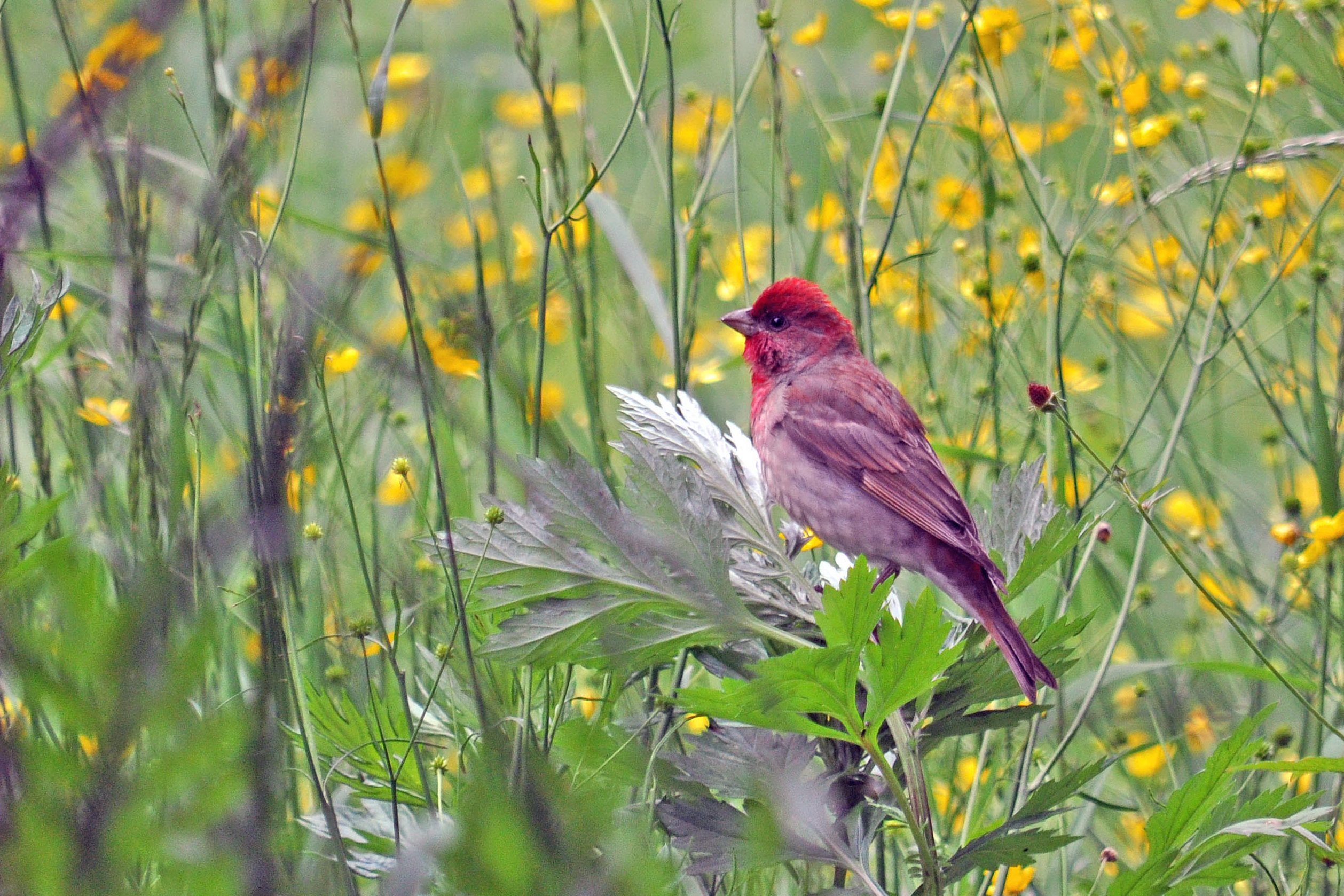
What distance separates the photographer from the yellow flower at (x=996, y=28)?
9.09 ft

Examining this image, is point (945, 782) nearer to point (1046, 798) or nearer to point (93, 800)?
point (1046, 798)

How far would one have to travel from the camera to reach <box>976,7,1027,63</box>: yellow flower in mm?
2771

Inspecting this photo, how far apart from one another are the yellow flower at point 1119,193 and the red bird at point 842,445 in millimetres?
564

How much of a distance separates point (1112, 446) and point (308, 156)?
9.87 ft

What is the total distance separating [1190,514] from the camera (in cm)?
321

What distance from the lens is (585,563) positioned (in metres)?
1.37

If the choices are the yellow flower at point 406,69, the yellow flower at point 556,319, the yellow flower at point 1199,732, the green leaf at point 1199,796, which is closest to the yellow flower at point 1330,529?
the yellow flower at point 1199,732

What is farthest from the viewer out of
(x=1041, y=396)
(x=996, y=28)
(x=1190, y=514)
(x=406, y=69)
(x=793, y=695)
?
(x=406, y=69)

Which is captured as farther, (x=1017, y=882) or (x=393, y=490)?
(x=393, y=490)

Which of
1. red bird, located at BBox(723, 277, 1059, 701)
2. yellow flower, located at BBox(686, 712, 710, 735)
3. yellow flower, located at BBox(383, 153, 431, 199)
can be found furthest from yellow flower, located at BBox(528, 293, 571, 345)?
yellow flower, located at BBox(686, 712, 710, 735)

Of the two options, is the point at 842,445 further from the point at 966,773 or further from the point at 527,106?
the point at 527,106

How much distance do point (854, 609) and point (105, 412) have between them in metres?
1.36

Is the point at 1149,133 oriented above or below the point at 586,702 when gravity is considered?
above

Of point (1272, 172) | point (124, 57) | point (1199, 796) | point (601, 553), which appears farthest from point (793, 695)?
point (1272, 172)
